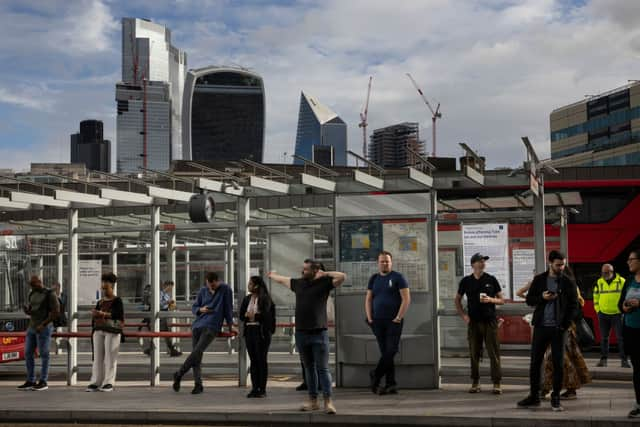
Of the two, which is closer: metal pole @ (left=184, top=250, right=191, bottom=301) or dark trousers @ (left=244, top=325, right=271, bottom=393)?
dark trousers @ (left=244, top=325, right=271, bottom=393)

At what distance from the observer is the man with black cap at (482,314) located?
38.3 feet

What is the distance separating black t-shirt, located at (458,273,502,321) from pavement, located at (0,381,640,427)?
3.42 ft

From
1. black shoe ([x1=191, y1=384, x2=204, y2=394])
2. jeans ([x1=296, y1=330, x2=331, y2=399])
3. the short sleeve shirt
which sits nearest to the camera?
jeans ([x1=296, y1=330, x2=331, y2=399])

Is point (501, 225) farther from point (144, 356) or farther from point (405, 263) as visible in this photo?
point (144, 356)

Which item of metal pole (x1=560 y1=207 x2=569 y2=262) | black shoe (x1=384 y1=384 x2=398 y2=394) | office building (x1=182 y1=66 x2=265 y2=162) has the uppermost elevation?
office building (x1=182 y1=66 x2=265 y2=162)

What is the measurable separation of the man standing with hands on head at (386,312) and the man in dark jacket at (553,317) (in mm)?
1923

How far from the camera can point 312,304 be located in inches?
408

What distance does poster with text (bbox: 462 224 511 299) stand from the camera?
1353 centimetres

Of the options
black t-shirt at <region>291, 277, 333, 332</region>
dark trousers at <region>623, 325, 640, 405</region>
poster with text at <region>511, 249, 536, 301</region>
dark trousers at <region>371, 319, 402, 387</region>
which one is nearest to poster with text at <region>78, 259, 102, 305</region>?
dark trousers at <region>371, 319, 402, 387</region>

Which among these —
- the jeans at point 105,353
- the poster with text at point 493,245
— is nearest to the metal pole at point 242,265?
the jeans at point 105,353

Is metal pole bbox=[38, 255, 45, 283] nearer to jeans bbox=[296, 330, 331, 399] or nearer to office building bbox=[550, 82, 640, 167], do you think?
jeans bbox=[296, 330, 331, 399]

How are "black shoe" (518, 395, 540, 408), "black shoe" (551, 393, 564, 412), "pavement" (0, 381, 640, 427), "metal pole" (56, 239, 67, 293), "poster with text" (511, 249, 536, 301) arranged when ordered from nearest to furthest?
"pavement" (0, 381, 640, 427) < "black shoe" (551, 393, 564, 412) < "black shoe" (518, 395, 540, 408) < "poster with text" (511, 249, 536, 301) < "metal pole" (56, 239, 67, 293)

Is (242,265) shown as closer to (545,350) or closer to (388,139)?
(545,350)

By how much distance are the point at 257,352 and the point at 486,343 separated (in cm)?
305
